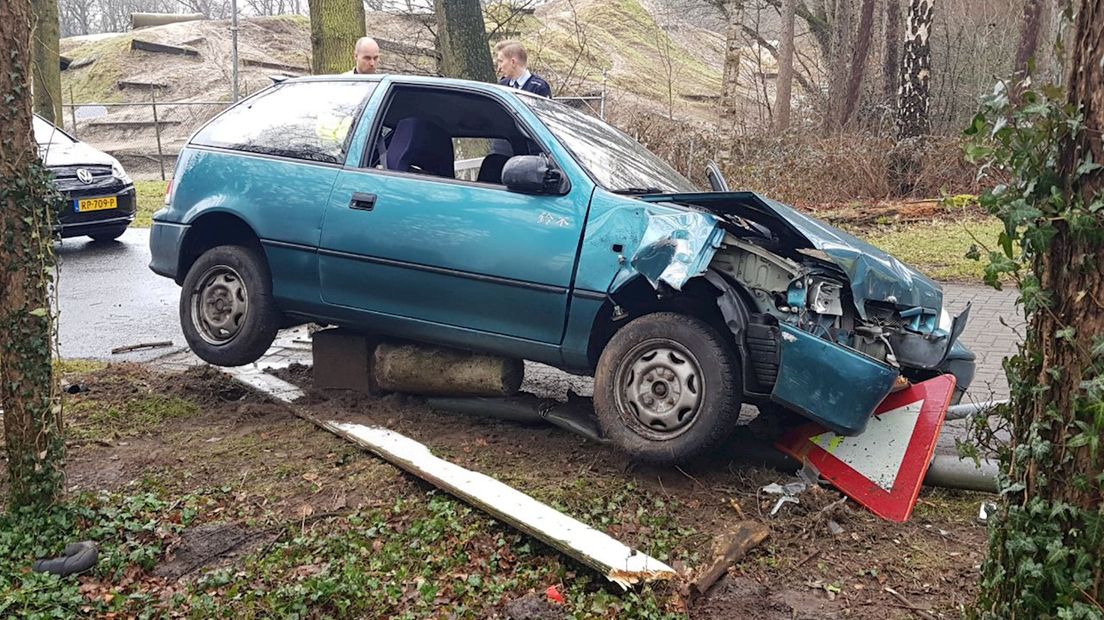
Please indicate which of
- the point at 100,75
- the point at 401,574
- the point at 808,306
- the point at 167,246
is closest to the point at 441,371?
the point at 401,574

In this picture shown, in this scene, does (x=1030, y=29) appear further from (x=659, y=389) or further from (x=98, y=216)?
(x=659, y=389)

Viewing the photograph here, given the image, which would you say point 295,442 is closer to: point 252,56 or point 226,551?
point 226,551

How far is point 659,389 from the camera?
4.69m

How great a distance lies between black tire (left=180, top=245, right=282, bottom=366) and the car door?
48 centimetres

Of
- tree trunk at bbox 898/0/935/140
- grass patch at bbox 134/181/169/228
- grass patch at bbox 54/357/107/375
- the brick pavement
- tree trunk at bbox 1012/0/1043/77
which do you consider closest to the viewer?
the brick pavement

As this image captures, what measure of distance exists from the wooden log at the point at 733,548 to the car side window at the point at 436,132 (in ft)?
8.32

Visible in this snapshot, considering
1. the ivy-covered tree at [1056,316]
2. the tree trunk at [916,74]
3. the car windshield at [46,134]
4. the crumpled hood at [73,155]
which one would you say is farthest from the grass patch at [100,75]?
the ivy-covered tree at [1056,316]

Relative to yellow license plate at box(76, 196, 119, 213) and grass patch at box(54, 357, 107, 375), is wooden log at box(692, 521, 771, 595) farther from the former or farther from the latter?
yellow license plate at box(76, 196, 119, 213)

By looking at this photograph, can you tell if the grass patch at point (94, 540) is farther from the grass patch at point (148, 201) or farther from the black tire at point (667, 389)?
the grass patch at point (148, 201)

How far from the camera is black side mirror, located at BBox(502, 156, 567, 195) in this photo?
16.7 ft

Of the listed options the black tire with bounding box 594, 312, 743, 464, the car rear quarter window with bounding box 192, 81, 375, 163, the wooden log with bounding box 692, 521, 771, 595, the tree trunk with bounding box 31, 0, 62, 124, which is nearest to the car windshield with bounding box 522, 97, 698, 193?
the black tire with bounding box 594, 312, 743, 464

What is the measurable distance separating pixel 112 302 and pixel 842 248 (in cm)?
730

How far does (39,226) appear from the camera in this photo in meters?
4.12

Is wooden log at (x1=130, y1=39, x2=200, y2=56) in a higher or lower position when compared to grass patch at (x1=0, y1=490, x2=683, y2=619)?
higher
